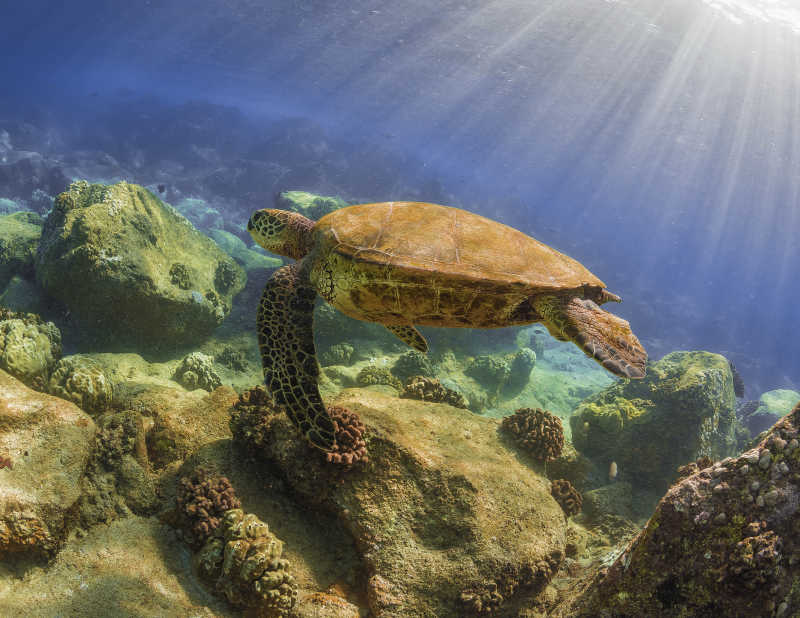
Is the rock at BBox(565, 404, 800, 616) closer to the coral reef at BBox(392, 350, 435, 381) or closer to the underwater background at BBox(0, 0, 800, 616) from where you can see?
the underwater background at BBox(0, 0, 800, 616)

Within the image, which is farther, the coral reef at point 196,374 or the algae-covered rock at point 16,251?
the algae-covered rock at point 16,251

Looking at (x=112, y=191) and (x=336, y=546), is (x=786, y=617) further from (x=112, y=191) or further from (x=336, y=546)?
(x=112, y=191)

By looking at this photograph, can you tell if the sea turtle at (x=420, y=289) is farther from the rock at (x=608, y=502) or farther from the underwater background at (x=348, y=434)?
the rock at (x=608, y=502)

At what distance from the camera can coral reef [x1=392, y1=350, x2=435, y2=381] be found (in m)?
8.12

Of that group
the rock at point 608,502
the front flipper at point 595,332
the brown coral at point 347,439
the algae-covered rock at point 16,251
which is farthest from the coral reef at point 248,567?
the algae-covered rock at point 16,251

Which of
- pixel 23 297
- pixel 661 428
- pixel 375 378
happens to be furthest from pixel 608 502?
pixel 23 297

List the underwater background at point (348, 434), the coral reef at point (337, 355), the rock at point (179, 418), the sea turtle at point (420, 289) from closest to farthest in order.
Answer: the underwater background at point (348, 434)
the sea turtle at point (420, 289)
the rock at point (179, 418)
the coral reef at point (337, 355)

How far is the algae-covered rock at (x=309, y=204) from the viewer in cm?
1230

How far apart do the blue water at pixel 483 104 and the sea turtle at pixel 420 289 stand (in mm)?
20752

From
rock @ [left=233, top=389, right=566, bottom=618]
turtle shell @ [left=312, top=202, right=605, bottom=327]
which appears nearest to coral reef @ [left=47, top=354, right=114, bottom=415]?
rock @ [left=233, top=389, right=566, bottom=618]

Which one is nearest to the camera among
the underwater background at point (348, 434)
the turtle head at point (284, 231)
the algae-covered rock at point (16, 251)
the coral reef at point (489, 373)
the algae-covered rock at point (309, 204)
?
the underwater background at point (348, 434)

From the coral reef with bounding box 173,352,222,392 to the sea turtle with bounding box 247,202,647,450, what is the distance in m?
3.70

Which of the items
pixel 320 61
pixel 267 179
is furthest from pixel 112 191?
pixel 320 61

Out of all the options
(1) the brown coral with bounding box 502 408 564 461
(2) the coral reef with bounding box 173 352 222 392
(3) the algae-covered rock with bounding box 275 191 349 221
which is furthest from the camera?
(3) the algae-covered rock with bounding box 275 191 349 221
